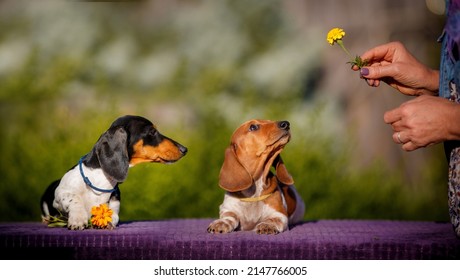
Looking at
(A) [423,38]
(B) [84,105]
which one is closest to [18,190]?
(B) [84,105]

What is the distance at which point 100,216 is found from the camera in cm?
287

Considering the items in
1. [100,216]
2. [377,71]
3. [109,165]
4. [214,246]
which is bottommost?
[214,246]

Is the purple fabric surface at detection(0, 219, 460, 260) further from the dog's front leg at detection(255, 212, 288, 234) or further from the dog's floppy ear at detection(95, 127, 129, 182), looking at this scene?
the dog's floppy ear at detection(95, 127, 129, 182)

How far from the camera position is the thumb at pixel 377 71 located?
2.62 metres

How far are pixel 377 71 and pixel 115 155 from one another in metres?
1.19

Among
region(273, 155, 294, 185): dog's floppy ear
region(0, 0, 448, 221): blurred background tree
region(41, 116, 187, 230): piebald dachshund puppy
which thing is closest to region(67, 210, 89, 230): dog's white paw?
region(41, 116, 187, 230): piebald dachshund puppy

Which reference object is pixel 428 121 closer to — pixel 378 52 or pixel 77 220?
pixel 378 52

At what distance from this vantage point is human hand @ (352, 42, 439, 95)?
2.66 metres

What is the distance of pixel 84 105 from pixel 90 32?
62 cm

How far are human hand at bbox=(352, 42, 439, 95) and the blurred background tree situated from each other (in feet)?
6.63

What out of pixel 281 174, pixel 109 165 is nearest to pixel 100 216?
pixel 109 165

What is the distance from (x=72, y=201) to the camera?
114 inches

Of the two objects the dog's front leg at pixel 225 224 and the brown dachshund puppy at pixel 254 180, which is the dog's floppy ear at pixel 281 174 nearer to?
the brown dachshund puppy at pixel 254 180

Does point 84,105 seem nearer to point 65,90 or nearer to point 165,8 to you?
point 65,90
